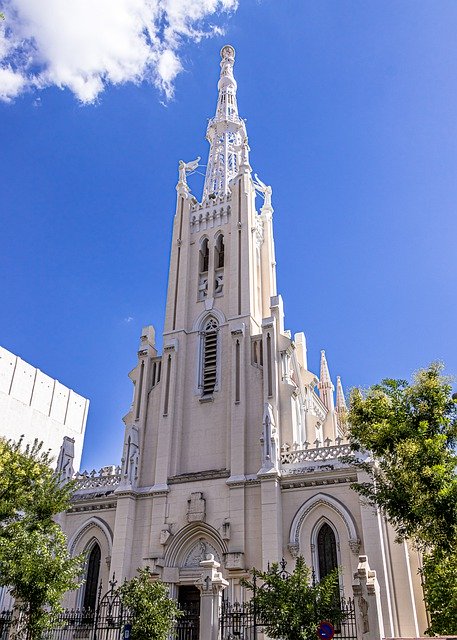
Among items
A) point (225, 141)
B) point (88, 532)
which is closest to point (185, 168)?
point (225, 141)

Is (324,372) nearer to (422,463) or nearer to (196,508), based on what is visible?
(196,508)

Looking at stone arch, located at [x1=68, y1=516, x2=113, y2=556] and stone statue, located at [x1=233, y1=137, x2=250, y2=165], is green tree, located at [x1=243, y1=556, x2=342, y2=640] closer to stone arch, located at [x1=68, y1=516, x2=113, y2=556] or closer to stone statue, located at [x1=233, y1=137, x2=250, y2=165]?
stone arch, located at [x1=68, y1=516, x2=113, y2=556]

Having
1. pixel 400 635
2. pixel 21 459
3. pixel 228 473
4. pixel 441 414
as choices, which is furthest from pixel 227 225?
pixel 400 635

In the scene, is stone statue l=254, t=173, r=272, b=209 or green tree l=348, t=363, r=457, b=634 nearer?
green tree l=348, t=363, r=457, b=634

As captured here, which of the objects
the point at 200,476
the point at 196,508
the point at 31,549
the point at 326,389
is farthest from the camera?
the point at 326,389

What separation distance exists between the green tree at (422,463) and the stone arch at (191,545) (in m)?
8.87

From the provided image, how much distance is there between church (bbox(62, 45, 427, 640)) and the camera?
22.4 metres

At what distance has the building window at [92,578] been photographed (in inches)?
1015

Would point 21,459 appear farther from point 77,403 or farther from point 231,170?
point 77,403

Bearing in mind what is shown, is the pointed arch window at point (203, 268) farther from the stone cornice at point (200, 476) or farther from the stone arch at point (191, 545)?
the stone arch at point (191, 545)

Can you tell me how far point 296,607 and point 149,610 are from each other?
459cm

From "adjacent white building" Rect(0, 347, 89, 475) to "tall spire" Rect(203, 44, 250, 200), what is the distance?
2098cm

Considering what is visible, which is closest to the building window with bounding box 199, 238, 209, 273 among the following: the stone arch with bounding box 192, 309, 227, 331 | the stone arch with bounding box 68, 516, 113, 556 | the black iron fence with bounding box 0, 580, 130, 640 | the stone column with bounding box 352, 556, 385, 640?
the stone arch with bounding box 192, 309, 227, 331

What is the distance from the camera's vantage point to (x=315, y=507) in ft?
76.5
